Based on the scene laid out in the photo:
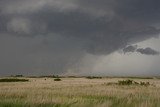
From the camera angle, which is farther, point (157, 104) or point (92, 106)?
point (157, 104)

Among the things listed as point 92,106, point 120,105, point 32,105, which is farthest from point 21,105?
point 120,105

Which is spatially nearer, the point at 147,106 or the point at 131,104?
the point at 147,106

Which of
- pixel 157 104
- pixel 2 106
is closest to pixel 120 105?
pixel 157 104

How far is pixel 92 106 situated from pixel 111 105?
1.33 metres

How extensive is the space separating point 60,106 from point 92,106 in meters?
1.71

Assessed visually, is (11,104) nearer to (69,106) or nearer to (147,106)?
(69,106)

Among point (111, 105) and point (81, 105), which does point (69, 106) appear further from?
point (111, 105)

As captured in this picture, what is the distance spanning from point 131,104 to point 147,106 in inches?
60.5

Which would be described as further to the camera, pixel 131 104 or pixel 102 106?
pixel 131 104

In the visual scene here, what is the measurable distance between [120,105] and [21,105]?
5200mm

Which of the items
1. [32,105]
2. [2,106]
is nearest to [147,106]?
[32,105]

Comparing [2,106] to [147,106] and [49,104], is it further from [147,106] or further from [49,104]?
[147,106]

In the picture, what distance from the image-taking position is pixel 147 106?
19.2 meters

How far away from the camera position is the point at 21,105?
1917cm
